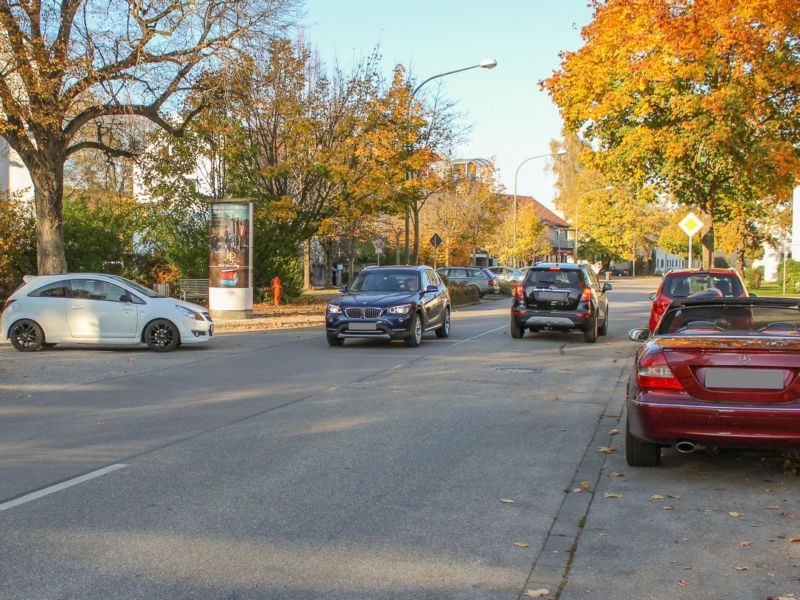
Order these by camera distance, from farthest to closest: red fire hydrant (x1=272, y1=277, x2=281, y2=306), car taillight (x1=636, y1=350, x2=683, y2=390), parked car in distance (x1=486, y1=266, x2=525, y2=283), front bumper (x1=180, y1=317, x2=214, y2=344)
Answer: parked car in distance (x1=486, y1=266, x2=525, y2=283) < red fire hydrant (x1=272, y1=277, x2=281, y2=306) < front bumper (x1=180, y1=317, x2=214, y2=344) < car taillight (x1=636, y1=350, x2=683, y2=390)

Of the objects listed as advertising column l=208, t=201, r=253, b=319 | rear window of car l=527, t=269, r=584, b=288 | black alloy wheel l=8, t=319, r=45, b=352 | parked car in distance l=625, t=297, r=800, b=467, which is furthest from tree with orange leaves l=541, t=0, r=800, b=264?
parked car in distance l=625, t=297, r=800, b=467

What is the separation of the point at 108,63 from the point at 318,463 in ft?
53.8

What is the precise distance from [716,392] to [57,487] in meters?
4.91

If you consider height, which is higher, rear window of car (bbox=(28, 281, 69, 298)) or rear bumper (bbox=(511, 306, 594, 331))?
rear window of car (bbox=(28, 281, 69, 298))

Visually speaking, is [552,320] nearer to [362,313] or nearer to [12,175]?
[362,313]

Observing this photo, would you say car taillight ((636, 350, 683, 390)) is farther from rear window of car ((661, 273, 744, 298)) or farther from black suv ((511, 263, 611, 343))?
black suv ((511, 263, 611, 343))

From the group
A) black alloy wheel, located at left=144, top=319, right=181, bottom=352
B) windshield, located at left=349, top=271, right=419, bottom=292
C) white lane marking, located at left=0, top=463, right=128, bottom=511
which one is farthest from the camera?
windshield, located at left=349, top=271, right=419, bottom=292

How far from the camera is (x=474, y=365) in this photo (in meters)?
14.2

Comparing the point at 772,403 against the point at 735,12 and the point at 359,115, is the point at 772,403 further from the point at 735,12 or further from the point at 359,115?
the point at 359,115

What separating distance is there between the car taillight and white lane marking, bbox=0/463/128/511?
419 centimetres

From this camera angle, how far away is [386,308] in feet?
54.2

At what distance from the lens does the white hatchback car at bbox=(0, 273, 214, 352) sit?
1600 centimetres

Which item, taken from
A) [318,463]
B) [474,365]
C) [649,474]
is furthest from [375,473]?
[474,365]

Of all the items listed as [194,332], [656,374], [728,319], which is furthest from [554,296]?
[656,374]
